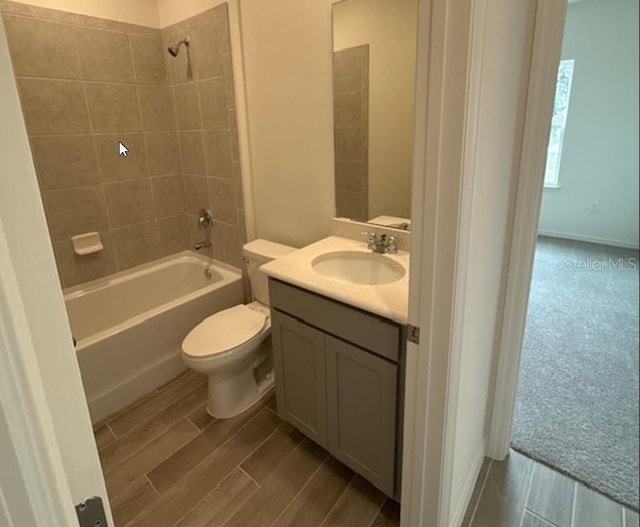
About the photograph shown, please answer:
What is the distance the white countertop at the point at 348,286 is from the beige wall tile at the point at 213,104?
43.6 inches

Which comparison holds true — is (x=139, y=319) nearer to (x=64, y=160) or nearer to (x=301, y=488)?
(x=64, y=160)

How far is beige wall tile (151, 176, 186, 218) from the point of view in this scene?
2721mm

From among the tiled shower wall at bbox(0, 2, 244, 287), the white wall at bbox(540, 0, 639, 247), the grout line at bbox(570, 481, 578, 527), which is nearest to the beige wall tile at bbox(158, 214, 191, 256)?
the tiled shower wall at bbox(0, 2, 244, 287)

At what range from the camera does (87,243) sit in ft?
7.98

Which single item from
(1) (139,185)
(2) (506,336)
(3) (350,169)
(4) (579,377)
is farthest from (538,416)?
(1) (139,185)

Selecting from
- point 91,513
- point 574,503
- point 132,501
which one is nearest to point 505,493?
point 574,503

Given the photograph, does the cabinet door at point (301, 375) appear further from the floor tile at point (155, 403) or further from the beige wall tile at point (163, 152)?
the beige wall tile at point (163, 152)

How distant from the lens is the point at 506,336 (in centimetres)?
153

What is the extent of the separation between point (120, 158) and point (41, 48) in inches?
26.3

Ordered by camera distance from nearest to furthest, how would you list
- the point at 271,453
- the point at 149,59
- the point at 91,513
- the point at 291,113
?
the point at 91,513
the point at 271,453
the point at 291,113
the point at 149,59

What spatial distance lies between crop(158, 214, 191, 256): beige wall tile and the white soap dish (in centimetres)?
44

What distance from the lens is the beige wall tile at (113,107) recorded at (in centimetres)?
231

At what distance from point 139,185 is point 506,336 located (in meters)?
2.39

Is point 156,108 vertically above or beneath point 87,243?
above
